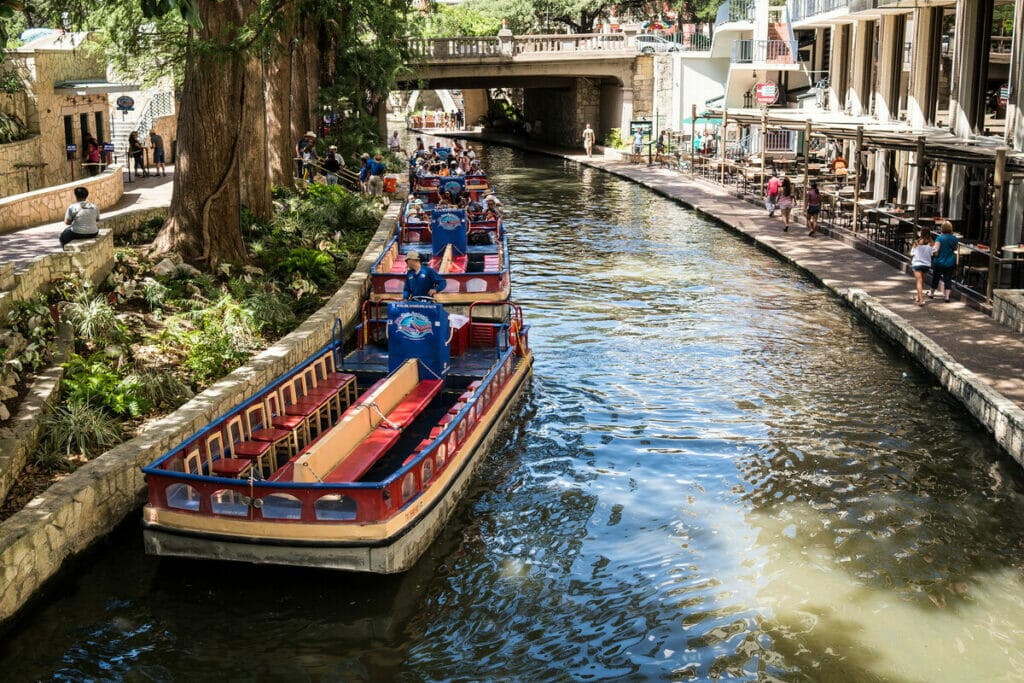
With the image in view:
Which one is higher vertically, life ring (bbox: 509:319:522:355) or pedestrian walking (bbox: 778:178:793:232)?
pedestrian walking (bbox: 778:178:793:232)

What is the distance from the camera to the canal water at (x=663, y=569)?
9.74 m

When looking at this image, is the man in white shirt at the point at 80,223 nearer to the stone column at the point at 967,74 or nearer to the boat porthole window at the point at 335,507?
the boat porthole window at the point at 335,507

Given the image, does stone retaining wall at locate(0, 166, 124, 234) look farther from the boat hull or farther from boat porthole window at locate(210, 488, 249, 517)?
boat porthole window at locate(210, 488, 249, 517)

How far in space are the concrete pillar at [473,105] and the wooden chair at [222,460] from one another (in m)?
86.3

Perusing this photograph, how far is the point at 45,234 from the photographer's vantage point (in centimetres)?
2023

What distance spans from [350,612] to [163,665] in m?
1.79

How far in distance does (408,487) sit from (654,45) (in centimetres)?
5516

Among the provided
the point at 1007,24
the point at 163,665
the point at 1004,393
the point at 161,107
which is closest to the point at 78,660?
the point at 163,665

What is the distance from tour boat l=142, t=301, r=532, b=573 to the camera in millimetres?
10625

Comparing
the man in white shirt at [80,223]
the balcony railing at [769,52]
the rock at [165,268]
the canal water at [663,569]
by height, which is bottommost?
the canal water at [663,569]

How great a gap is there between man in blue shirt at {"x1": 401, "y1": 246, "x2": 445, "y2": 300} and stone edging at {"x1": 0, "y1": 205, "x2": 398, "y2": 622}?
6.77ft

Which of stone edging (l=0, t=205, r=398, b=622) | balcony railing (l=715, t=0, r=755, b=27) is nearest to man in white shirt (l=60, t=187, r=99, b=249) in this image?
stone edging (l=0, t=205, r=398, b=622)

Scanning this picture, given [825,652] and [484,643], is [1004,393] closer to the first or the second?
[825,652]

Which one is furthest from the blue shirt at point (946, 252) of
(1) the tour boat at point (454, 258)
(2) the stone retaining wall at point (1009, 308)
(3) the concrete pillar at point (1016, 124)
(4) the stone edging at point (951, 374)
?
(1) the tour boat at point (454, 258)
